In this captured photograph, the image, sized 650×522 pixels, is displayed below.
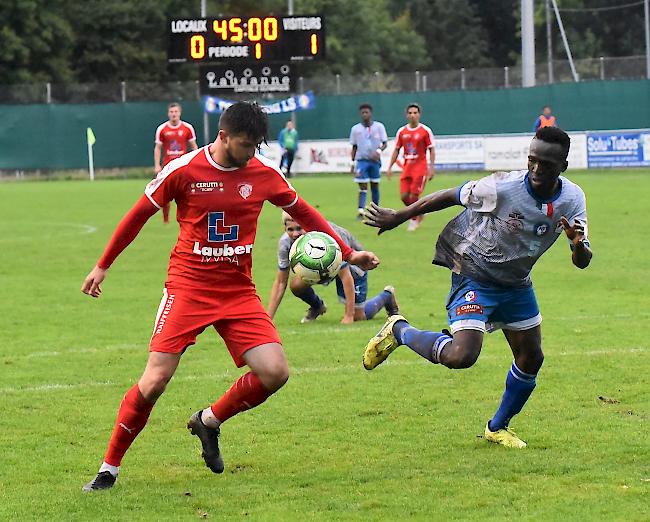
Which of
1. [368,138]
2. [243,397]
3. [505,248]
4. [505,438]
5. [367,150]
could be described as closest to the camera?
[243,397]

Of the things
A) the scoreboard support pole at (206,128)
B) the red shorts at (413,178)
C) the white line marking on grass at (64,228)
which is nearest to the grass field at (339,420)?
the white line marking on grass at (64,228)

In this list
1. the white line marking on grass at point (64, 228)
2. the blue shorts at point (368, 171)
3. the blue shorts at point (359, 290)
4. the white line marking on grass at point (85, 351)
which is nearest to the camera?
the white line marking on grass at point (85, 351)

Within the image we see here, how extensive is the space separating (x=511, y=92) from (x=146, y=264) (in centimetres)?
2535

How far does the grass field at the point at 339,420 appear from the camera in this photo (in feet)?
19.8

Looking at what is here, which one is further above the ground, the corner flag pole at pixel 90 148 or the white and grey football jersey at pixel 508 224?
the white and grey football jersey at pixel 508 224

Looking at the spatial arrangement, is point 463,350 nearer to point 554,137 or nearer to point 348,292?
point 554,137

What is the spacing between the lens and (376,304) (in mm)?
11836

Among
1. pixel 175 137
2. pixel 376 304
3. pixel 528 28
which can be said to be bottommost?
pixel 376 304

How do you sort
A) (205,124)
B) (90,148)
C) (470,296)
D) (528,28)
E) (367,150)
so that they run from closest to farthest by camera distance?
(470,296)
(367,150)
(528,28)
(90,148)
(205,124)

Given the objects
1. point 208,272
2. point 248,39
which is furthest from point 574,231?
point 248,39

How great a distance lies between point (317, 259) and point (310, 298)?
4.60 metres

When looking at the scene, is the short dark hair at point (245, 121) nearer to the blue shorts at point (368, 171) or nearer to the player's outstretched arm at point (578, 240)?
the player's outstretched arm at point (578, 240)

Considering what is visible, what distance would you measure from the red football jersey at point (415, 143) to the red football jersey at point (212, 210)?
1477 centimetres

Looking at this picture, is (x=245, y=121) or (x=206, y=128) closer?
(x=245, y=121)
